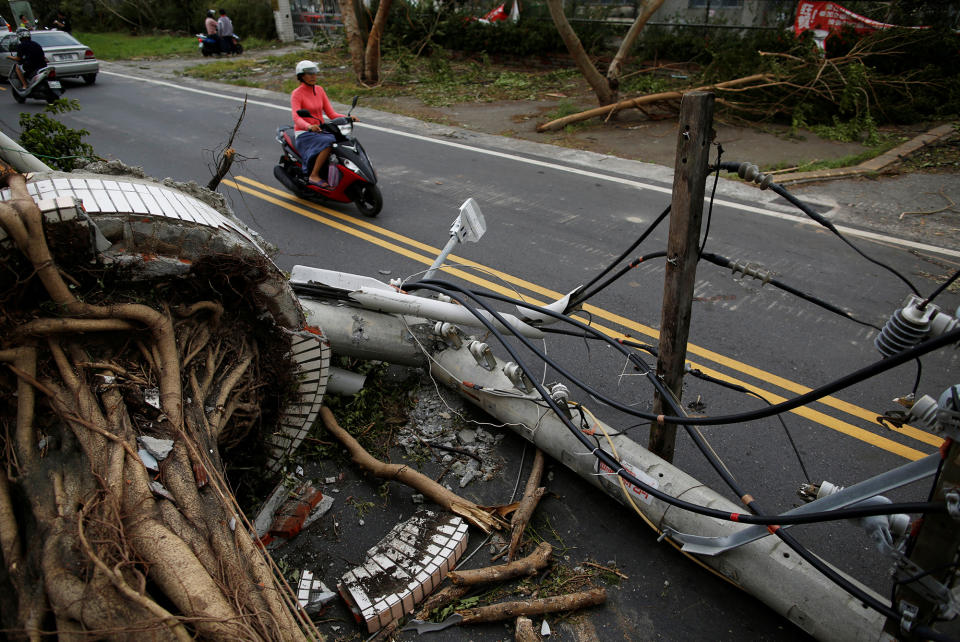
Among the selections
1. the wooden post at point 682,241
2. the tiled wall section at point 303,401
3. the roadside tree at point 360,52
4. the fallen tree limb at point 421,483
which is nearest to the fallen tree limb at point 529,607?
the fallen tree limb at point 421,483

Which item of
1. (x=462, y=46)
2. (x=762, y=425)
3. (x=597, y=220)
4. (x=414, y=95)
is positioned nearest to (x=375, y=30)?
(x=414, y=95)

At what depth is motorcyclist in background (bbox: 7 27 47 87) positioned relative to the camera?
46.9 ft

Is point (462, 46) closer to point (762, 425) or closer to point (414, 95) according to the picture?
point (414, 95)

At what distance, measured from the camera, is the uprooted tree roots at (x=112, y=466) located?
2086 mm

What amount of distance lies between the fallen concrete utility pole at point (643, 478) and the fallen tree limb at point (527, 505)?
156 mm

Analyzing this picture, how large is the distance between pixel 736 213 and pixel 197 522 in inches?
305

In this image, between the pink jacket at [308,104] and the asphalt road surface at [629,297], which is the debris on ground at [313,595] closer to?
the asphalt road surface at [629,297]

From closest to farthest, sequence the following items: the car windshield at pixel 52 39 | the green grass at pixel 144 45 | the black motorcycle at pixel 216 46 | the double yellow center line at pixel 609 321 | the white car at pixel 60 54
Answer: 1. the double yellow center line at pixel 609 321
2. the white car at pixel 60 54
3. the car windshield at pixel 52 39
4. the black motorcycle at pixel 216 46
5. the green grass at pixel 144 45

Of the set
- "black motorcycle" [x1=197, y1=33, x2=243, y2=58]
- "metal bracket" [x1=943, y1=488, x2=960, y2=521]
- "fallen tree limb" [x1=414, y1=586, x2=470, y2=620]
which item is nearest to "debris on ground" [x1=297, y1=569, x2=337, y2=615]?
"fallen tree limb" [x1=414, y1=586, x2=470, y2=620]

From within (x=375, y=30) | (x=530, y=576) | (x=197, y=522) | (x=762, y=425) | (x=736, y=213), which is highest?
(x=375, y=30)

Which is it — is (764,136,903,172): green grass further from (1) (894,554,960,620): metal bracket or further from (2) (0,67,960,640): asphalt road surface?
(1) (894,554,960,620): metal bracket

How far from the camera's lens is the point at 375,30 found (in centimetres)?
1565

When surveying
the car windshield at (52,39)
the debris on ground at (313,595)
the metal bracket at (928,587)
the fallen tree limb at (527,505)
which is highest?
the car windshield at (52,39)

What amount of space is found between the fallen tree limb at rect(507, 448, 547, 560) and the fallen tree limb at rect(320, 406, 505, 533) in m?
0.10
